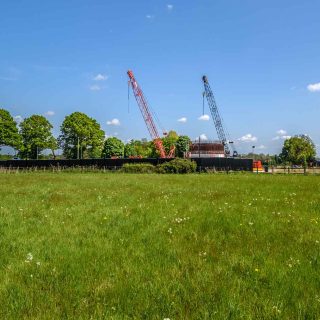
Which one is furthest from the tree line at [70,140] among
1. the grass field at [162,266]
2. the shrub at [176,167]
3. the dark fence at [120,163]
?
the grass field at [162,266]

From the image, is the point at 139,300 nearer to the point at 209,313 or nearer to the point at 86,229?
the point at 209,313

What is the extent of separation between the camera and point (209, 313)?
4.54 meters

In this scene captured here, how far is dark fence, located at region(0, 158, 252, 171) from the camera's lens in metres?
69.1

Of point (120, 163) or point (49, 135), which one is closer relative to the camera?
point (120, 163)

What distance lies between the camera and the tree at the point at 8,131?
337 ft

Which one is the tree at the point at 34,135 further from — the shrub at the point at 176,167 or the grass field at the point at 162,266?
the grass field at the point at 162,266

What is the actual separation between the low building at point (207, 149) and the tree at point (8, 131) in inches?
2170

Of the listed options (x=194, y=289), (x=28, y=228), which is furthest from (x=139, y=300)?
(x=28, y=228)

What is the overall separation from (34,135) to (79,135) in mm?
14629

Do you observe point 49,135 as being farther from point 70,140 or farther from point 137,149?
point 137,149

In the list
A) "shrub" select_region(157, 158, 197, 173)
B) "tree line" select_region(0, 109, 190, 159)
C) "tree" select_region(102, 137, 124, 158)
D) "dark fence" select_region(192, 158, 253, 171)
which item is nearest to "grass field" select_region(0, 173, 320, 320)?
"shrub" select_region(157, 158, 197, 173)

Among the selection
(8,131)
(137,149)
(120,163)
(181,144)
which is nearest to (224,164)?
(120,163)

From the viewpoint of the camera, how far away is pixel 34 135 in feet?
363

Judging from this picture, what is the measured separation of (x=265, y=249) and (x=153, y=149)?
154329 millimetres
